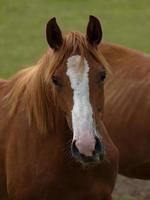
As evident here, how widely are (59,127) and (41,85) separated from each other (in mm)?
288

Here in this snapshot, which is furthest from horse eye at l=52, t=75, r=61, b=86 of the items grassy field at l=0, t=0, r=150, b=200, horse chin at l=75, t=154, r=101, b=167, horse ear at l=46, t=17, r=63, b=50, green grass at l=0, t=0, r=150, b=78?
green grass at l=0, t=0, r=150, b=78

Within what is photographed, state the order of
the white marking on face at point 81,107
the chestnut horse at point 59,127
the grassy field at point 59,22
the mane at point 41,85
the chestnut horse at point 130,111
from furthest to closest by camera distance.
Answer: the grassy field at point 59,22 → the chestnut horse at point 130,111 → the mane at point 41,85 → the chestnut horse at point 59,127 → the white marking on face at point 81,107

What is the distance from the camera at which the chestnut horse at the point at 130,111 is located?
212 inches

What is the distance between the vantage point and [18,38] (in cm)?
1368

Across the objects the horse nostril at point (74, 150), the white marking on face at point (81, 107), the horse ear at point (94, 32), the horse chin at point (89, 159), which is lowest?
the horse chin at point (89, 159)

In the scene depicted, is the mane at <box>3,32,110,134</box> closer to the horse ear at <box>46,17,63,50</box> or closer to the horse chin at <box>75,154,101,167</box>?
the horse ear at <box>46,17,63,50</box>

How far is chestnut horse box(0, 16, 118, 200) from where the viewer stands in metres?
3.79

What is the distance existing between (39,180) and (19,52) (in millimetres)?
8586

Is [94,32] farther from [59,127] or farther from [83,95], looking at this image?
[59,127]

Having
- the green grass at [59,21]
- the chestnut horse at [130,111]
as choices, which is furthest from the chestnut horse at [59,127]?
the green grass at [59,21]

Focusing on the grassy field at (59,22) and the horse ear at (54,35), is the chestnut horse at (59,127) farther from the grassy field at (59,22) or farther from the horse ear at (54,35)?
the grassy field at (59,22)

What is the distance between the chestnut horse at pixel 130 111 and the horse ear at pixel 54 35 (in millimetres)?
1630

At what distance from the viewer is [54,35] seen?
12.9ft

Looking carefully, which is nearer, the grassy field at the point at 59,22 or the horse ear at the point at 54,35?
the horse ear at the point at 54,35
